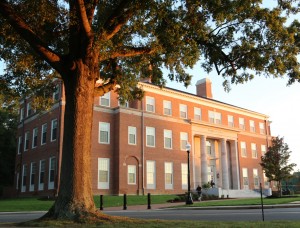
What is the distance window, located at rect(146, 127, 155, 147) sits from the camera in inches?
1560

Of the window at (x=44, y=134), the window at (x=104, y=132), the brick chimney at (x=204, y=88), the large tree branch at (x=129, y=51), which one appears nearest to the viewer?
the large tree branch at (x=129, y=51)

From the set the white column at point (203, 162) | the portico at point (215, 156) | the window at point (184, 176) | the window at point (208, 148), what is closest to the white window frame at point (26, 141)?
the window at point (184, 176)

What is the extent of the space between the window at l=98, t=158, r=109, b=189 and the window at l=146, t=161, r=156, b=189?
15.4 ft

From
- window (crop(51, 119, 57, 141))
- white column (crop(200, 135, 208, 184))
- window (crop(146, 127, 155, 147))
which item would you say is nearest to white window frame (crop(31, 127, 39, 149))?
window (crop(51, 119, 57, 141))

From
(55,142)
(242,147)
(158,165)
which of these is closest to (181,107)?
(158,165)

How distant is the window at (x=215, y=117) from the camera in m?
48.9

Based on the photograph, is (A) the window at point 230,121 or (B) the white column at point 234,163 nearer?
(B) the white column at point 234,163

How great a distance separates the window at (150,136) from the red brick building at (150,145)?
32 mm

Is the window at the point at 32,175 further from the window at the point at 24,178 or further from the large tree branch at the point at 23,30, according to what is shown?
the large tree branch at the point at 23,30

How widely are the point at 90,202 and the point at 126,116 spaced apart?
26.7 meters

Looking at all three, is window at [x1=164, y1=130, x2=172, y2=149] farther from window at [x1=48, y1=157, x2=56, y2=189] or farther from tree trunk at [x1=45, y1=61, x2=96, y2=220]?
tree trunk at [x1=45, y1=61, x2=96, y2=220]

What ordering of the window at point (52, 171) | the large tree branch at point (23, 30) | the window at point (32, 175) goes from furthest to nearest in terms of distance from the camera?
1. the window at point (32, 175)
2. the window at point (52, 171)
3. the large tree branch at point (23, 30)

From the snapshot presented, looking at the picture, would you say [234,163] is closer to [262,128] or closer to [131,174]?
[262,128]

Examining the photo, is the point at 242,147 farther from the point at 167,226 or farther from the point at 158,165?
the point at 167,226
